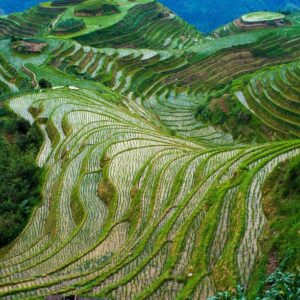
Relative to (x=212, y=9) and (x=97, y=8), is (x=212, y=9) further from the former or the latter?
(x=97, y=8)

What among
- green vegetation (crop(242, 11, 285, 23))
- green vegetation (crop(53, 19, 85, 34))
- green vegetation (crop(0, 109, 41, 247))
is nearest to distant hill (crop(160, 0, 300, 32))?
green vegetation (crop(242, 11, 285, 23))

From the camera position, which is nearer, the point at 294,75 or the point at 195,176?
the point at 195,176

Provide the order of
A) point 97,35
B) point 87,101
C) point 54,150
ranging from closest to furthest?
1. point 54,150
2. point 87,101
3. point 97,35

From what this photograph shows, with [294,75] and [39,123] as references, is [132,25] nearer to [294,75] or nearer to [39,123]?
[294,75]

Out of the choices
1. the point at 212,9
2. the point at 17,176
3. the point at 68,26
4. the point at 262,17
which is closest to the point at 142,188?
the point at 17,176

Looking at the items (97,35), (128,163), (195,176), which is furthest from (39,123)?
(97,35)
